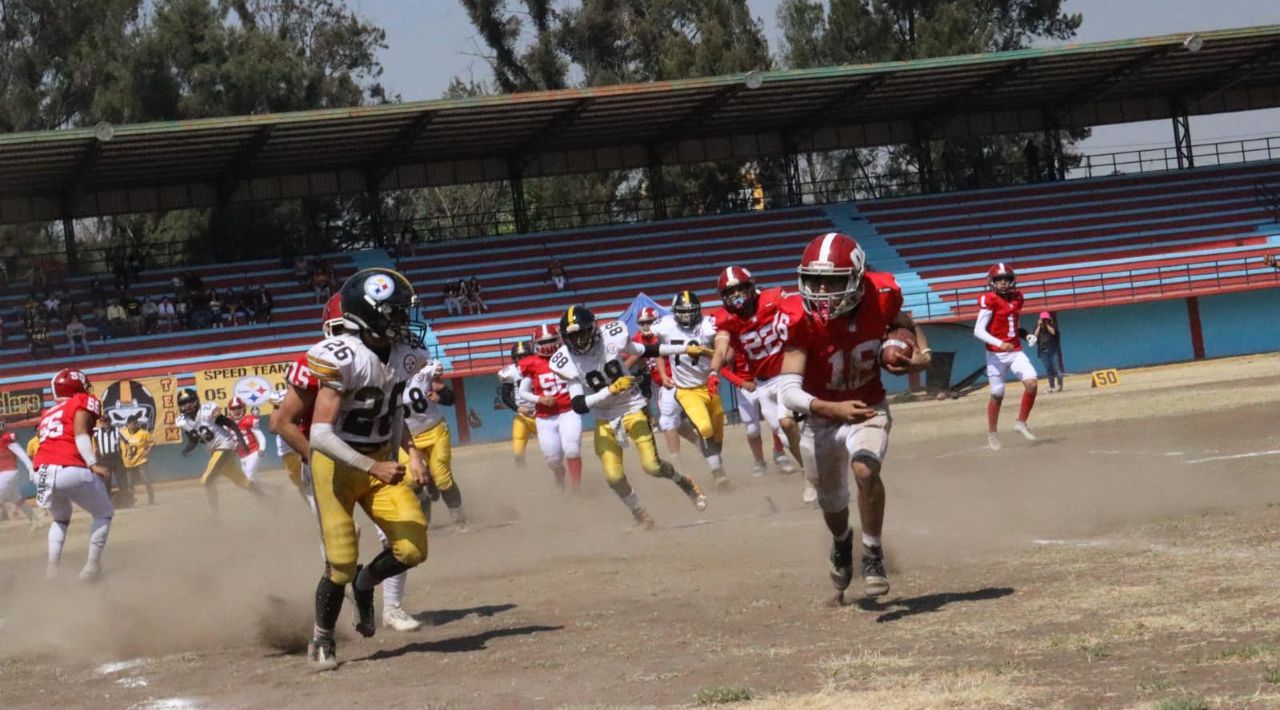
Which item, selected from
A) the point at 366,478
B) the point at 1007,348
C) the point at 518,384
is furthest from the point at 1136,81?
the point at 366,478

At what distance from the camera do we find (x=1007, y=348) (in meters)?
Result: 20.1

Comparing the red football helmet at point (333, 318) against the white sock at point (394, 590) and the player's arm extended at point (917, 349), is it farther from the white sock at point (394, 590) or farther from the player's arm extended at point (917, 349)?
the player's arm extended at point (917, 349)

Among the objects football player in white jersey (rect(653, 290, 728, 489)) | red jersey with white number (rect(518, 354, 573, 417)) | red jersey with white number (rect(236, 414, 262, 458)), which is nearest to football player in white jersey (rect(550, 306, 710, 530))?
red jersey with white number (rect(518, 354, 573, 417))

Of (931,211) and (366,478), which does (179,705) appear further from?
(931,211)

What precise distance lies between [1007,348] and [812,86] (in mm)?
24385

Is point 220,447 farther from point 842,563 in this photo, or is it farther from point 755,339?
point 842,563

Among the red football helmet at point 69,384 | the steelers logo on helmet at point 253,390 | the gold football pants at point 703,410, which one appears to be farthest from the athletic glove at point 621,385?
the steelers logo on helmet at point 253,390

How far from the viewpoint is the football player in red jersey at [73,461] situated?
14273 mm

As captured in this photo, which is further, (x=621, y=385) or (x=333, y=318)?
(x=621, y=385)

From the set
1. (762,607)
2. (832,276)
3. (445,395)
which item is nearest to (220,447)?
(445,395)

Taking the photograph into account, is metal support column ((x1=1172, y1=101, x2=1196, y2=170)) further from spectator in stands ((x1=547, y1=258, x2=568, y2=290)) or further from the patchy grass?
the patchy grass

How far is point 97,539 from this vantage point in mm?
14688

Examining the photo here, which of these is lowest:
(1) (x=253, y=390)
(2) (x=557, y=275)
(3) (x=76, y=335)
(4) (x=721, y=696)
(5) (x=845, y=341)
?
(4) (x=721, y=696)

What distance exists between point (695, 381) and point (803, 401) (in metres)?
9.87
